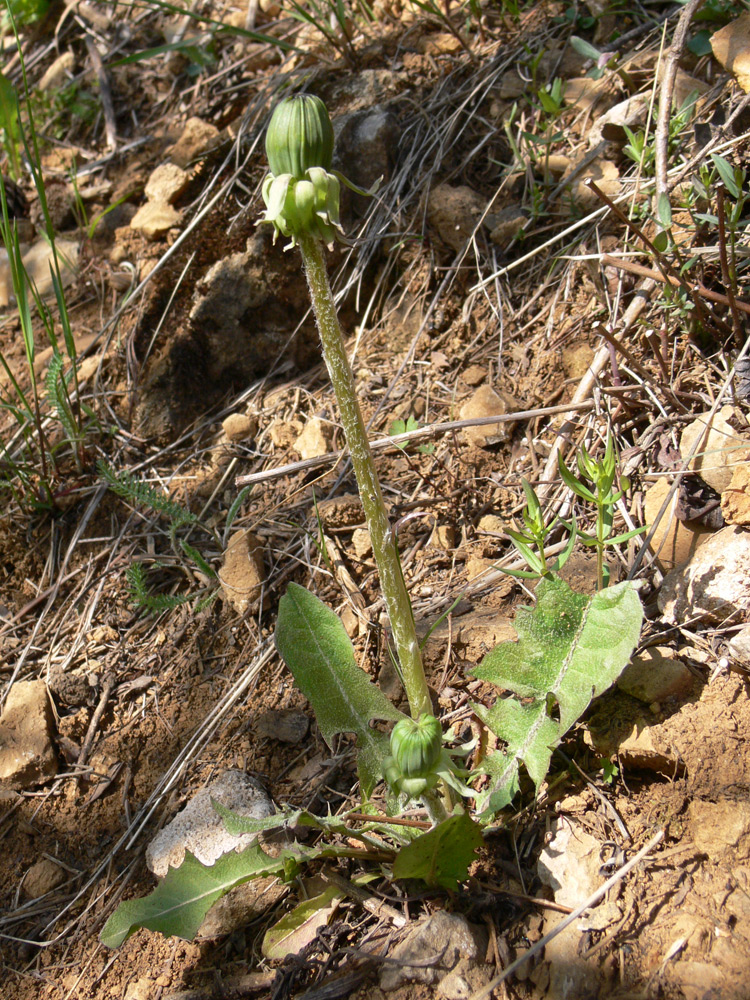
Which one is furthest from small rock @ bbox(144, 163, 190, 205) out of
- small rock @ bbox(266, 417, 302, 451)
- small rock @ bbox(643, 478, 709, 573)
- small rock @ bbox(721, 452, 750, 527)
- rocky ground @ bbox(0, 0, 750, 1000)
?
small rock @ bbox(721, 452, 750, 527)

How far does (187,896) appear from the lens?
1572 millimetres

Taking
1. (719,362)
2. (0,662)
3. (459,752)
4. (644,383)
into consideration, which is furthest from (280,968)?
(719,362)

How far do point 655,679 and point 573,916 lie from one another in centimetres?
50

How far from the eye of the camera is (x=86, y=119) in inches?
155

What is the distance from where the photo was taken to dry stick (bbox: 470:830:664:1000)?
4.52 feet

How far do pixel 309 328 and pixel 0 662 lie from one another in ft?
5.35

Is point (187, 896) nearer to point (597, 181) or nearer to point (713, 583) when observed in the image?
point (713, 583)

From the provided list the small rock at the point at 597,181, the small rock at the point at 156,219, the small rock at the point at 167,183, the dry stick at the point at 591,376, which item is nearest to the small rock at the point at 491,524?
the dry stick at the point at 591,376

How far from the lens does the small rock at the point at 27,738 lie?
7.04 ft

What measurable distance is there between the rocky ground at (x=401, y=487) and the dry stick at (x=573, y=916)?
2 centimetres

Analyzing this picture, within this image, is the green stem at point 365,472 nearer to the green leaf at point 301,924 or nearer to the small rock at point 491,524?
the green leaf at point 301,924

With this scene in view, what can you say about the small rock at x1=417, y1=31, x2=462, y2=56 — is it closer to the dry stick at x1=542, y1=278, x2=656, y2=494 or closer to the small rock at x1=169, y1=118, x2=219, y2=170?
the small rock at x1=169, y1=118, x2=219, y2=170

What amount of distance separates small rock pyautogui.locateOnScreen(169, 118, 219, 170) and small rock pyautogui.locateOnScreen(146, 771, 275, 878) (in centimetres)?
256

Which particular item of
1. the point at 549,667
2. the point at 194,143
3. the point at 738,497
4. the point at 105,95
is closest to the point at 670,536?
the point at 738,497
